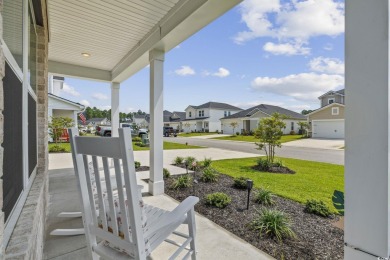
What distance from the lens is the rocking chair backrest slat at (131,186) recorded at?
45.1 inches

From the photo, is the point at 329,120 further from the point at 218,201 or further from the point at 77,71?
the point at 77,71

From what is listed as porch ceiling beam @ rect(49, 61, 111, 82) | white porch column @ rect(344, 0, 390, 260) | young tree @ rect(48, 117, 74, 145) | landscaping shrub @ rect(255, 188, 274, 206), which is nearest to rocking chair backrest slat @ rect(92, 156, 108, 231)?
white porch column @ rect(344, 0, 390, 260)

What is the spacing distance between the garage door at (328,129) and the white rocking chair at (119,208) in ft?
76.6

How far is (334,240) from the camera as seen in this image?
2395 mm

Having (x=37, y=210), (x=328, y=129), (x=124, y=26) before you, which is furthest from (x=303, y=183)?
(x=328, y=129)

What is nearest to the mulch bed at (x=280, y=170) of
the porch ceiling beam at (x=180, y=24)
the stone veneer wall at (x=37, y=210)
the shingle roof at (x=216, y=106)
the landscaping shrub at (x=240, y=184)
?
the landscaping shrub at (x=240, y=184)

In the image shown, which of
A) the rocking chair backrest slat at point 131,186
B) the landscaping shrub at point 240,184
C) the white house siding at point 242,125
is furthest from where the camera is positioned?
the white house siding at point 242,125

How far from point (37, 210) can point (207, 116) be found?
33026 mm

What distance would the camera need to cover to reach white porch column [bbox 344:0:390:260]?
3.31 feet

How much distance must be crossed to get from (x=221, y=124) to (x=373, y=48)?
1272 inches

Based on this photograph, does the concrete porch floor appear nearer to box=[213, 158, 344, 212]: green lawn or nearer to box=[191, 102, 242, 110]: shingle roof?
box=[213, 158, 344, 212]: green lawn

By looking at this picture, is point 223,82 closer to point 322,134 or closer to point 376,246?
point 322,134

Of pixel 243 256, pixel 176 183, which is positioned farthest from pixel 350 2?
pixel 176 183

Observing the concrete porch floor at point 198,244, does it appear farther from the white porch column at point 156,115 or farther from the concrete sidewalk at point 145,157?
the concrete sidewalk at point 145,157
